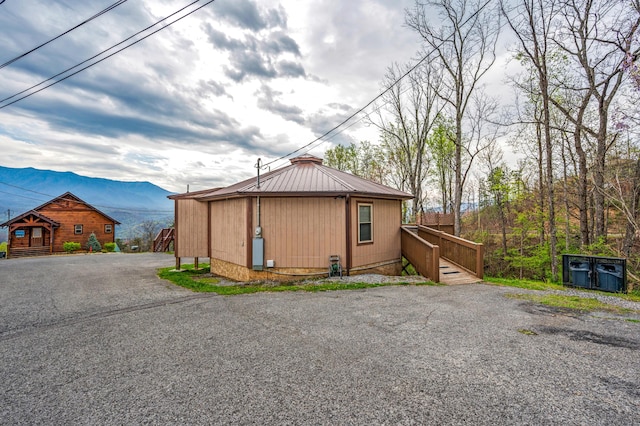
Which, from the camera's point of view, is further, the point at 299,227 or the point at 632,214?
the point at 632,214

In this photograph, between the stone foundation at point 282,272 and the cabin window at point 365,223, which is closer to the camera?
the stone foundation at point 282,272

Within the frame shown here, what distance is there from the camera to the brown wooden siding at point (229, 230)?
8375mm

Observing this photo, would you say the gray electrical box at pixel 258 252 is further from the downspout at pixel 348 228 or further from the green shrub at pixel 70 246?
the green shrub at pixel 70 246

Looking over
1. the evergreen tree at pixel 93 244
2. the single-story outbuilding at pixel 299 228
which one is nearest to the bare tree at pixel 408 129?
the single-story outbuilding at pixel 299 228

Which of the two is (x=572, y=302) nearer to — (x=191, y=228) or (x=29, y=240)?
(x=191, y=228)

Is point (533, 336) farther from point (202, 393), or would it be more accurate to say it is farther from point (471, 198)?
point (471, 198)

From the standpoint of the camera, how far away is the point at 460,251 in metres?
8.93

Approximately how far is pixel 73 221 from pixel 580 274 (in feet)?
104

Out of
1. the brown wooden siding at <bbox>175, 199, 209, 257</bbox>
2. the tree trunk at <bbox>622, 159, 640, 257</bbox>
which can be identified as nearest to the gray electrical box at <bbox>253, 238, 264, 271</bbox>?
the brown wooden siding at <bbox>175, 199, 209, 257</bbox>

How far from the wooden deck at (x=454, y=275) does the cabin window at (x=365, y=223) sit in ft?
7.61

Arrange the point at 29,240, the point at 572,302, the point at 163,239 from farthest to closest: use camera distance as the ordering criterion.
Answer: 1. the point at 29,240
2. the point at 163,239
3. the point at 572,302

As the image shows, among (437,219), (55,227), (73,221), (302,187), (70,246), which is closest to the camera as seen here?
(302,187)

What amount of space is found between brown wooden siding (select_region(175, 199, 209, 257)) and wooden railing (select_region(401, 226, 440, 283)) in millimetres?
7032

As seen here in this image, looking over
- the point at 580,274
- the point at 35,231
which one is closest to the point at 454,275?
the point at 580,274
